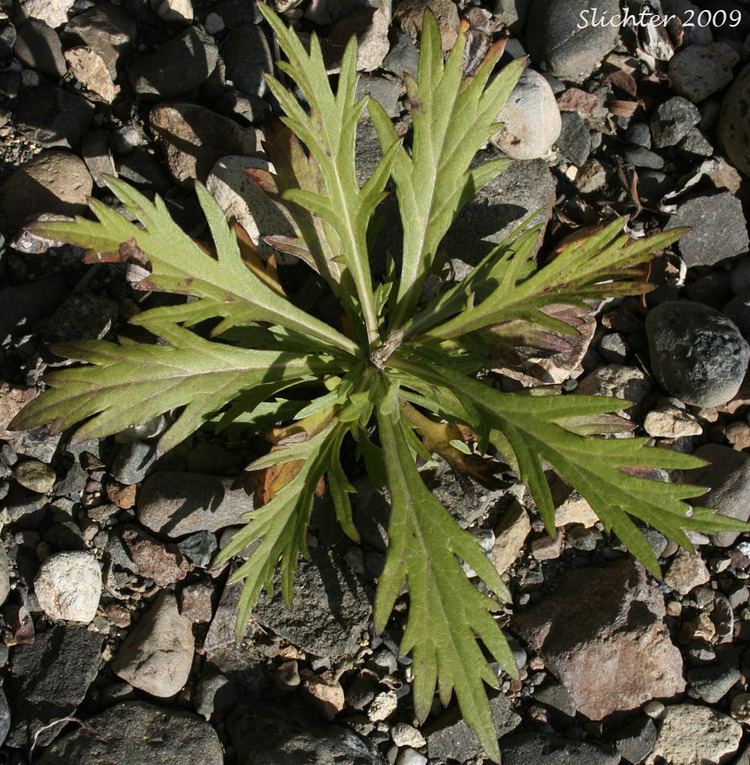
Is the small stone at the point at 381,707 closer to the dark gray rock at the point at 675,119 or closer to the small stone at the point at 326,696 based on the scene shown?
the small stone at the point at 326,696

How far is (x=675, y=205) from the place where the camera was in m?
3.58

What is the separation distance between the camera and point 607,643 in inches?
119

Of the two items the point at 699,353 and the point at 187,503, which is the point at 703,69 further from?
the point at 187,503

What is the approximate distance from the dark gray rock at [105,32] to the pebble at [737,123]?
2.65 m

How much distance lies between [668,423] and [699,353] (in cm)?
32

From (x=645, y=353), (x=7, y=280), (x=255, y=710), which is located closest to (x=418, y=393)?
(x=645, y=353)

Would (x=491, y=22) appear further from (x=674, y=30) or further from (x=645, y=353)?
(x=645, y=353)

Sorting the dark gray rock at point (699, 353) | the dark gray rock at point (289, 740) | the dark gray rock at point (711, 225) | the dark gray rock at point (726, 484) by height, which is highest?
the dark gray rock at point (711, 225)

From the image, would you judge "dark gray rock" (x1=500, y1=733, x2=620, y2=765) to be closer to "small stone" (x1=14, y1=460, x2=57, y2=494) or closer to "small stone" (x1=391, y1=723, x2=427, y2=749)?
"small stone" (x1=391, y1=723, x2=427, y2=749)

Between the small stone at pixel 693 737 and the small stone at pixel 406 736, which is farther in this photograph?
the small stone at pixel 693 737

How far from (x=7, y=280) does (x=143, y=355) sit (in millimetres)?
1036

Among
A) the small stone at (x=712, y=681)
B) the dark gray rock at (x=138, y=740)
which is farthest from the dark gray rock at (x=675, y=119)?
the dark gray rock at (x=138, y=740)

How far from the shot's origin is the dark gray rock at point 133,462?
9.82 feet

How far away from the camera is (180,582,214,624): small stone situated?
2957 millimetres
